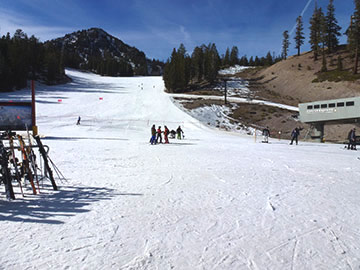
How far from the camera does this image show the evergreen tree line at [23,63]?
56.1 meters

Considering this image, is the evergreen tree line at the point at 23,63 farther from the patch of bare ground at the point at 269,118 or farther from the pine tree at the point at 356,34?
the pine tree at the point at 356,34

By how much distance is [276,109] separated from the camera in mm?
46438

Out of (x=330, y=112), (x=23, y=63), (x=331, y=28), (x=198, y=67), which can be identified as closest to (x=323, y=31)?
(x=331, y=28)

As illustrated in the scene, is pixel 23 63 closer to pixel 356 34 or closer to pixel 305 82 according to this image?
pixel 305 82

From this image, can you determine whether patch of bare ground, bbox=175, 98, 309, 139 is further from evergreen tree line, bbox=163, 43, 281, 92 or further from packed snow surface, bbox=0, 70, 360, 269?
packed snow surface, bbox=0, 70, 360, 269

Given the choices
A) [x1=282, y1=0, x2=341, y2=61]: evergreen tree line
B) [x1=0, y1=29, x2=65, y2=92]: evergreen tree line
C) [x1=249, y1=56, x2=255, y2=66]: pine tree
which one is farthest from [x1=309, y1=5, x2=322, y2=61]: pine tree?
[x1=0, y1=29, x2=65, y2=92]: evergreen tree line

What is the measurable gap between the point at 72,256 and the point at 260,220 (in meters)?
3.28

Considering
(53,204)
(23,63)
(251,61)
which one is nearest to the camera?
(53,204)

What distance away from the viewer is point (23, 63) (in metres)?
63.4

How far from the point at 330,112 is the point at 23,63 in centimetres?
7044

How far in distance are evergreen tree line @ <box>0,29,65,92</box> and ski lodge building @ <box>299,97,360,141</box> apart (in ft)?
201

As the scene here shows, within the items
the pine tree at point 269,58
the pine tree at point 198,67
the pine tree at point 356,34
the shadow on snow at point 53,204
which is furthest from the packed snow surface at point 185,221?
the pine tree at point 269,58

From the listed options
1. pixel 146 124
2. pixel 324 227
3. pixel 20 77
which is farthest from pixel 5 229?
pixel 20 77

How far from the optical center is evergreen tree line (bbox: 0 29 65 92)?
56106 millimetres
